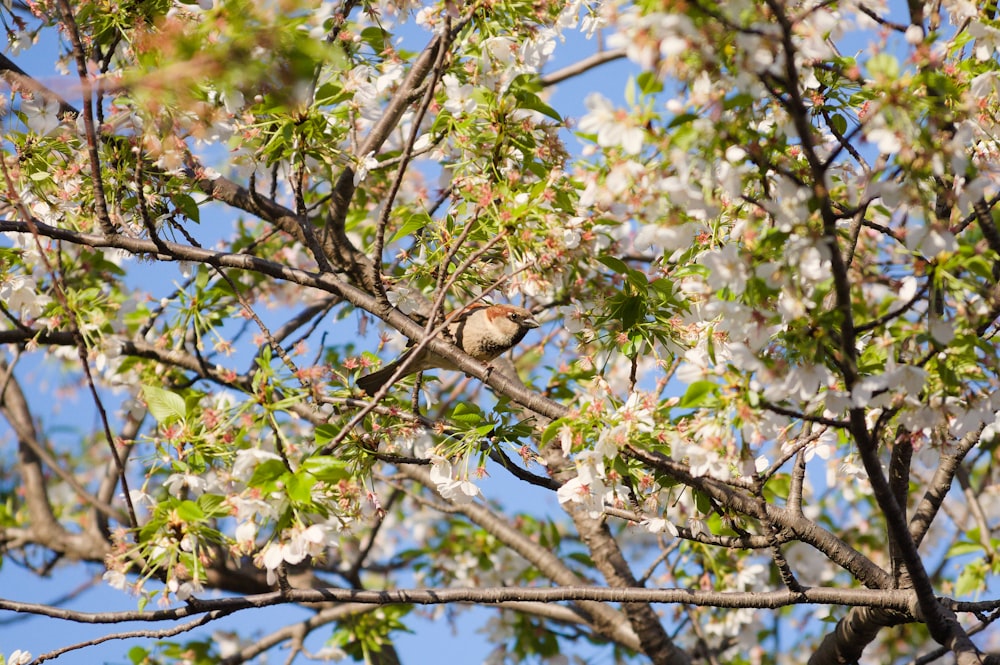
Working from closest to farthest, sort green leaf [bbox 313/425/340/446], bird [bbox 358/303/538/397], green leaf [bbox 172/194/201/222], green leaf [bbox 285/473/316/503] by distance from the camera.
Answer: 1. green leaf [bbox 285/473/316/503]
2. green leaf [bbox 313/425/340/446]
3. green leaf [bbox 172/194/201/222]
4. bird [bbox 358/303/538/397]

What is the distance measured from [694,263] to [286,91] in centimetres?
167

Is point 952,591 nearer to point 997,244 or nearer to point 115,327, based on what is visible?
point 997,244

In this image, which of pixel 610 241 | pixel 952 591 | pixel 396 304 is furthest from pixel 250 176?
pixel 952 591

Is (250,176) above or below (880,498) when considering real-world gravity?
above

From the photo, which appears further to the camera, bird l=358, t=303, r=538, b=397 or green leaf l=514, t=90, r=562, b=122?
bird l=358, t=303, r=538, b=397

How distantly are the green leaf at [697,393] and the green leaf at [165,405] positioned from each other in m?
1.92

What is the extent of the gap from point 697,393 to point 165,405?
2.03 m

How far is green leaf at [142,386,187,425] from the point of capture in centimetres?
352

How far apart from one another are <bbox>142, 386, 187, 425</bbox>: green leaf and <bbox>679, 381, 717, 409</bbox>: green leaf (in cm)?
192

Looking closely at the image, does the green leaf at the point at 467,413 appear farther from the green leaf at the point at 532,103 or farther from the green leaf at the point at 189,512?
the green leaf at the point at 532,103

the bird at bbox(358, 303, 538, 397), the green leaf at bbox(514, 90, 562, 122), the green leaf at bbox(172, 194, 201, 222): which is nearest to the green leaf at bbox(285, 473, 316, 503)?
the green leaf at bbox(172, 194, 201, 222)

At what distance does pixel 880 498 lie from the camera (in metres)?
2.98

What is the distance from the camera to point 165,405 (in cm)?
353

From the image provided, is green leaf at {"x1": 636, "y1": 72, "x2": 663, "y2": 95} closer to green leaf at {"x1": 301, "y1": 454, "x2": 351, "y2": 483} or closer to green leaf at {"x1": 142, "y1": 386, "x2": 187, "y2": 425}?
green leaf at {"x1": 301, "y1": 454, "x2": 351, "y2": 483}
